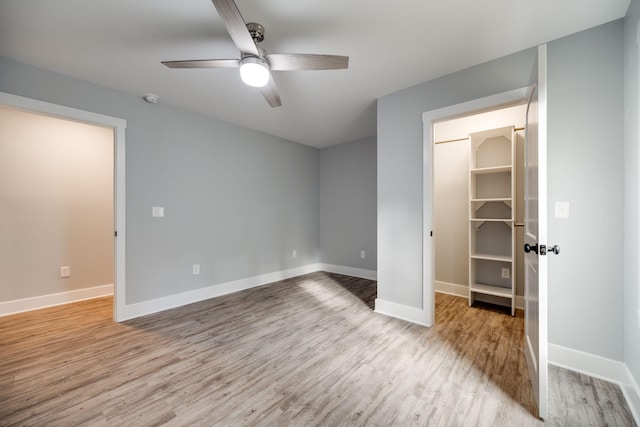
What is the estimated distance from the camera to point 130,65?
2348 mm

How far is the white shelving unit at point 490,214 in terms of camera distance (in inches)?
125

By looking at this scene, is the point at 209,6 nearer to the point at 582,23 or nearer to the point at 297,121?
the point at 297,121

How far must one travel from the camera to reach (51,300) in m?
3.25

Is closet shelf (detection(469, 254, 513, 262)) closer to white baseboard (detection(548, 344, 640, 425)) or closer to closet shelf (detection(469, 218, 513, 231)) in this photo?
closet shelf (detection(469, 218, 513, 231))

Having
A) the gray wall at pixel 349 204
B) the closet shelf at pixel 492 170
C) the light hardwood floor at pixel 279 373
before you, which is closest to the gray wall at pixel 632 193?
the light hardwood floor at pixel 279 373

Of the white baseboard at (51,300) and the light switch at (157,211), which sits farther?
the light switch at (157,211)

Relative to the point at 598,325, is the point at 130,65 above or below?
above

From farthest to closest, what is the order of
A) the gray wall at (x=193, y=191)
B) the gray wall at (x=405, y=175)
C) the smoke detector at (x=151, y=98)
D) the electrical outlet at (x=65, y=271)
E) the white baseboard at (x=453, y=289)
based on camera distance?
1. the white baseboard at (x=453, y=289)
2. the electrical outlet at (x=65, y=271)
3. the smoke detector at (x=151, y=98)
4. the gray wall at (x=193, y=191)
5. the gray wall at (x=405, y=175)

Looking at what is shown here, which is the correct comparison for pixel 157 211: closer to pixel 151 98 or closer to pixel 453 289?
pixel 151 98

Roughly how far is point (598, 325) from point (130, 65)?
14.1 feet

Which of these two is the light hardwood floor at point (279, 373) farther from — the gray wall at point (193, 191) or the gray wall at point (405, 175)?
the gray wall at point (193, 191)

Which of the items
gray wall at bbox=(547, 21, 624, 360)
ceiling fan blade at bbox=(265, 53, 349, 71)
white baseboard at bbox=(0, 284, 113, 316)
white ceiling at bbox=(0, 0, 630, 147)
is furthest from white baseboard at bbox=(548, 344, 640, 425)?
white baseboard at bbox=(0, 284, 113, 316)

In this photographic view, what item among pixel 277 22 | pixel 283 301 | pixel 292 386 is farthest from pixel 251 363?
pixel 277 22

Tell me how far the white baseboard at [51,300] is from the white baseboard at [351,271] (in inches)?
138
